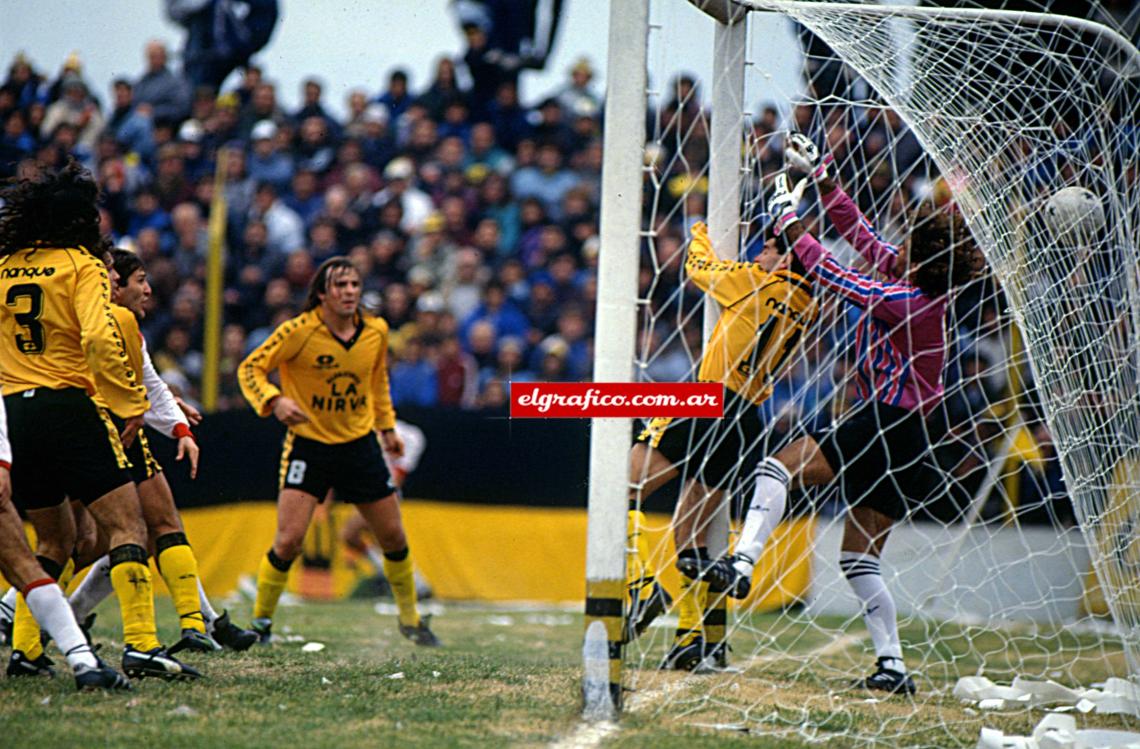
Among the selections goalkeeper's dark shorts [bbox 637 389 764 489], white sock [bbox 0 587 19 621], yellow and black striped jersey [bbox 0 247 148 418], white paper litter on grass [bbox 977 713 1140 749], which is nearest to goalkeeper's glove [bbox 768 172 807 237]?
goalkeeper's dark shorts [bbox 637 389 764 489]

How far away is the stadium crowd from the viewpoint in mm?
13711

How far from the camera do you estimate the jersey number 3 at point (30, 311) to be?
235 inches

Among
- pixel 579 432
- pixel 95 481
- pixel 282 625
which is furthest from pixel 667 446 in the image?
pixel 579 432

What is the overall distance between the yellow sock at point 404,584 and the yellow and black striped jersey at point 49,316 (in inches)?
108

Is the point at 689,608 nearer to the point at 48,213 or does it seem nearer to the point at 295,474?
the point at 295,474

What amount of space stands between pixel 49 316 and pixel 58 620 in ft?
4.45

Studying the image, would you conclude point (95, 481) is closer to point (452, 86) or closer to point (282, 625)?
point (282, 625)

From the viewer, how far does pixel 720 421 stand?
23.7 ft

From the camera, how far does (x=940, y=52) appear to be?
23.3ft

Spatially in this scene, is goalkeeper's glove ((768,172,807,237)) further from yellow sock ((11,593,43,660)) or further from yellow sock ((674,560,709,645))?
yellow sock ((11,593,43,660))

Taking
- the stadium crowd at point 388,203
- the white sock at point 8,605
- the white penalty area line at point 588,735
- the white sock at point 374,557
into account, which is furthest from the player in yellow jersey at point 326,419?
the stadium crowd at point 388,203

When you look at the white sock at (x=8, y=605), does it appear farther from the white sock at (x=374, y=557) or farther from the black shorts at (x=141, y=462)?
the white sock at (x=374, y=557)

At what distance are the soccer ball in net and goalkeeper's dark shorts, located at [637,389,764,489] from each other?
5.96 feet

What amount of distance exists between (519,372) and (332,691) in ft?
26.5
